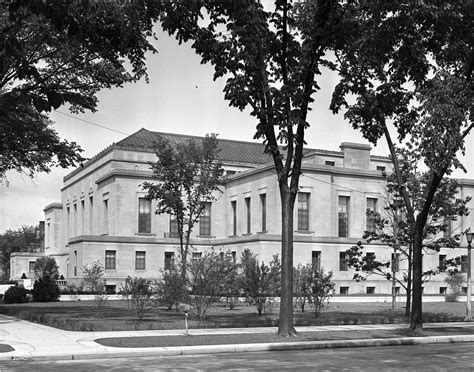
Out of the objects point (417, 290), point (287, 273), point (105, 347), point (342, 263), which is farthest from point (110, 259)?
point (105, 347)

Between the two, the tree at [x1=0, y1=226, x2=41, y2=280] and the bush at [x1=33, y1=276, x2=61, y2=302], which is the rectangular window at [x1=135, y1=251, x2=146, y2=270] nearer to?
the bush at [x1=33, y1=276, x2=61, y2=302]

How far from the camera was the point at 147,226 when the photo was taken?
3098 inches

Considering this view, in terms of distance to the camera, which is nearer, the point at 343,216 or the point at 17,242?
the point at 343,216

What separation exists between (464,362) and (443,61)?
39.5 feet

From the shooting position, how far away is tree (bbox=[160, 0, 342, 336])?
63.8 feet

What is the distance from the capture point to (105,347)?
679 inches

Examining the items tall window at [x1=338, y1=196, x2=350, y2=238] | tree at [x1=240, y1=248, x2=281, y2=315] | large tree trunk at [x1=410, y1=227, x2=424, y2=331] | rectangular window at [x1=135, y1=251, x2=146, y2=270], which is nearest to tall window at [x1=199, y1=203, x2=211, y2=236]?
rectangular window at [x1=135, y1=251, x2=146, y2=270]

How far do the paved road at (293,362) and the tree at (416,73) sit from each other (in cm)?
645

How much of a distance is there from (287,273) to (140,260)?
55817mm

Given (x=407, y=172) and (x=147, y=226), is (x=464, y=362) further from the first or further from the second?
(x=147, y=226)

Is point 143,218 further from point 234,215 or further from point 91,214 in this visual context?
point 91,214

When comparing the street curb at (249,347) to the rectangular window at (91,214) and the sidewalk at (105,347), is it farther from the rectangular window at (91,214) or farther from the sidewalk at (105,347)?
the rectangular window at (91,214)

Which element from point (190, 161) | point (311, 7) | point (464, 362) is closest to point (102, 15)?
point (311, 7)

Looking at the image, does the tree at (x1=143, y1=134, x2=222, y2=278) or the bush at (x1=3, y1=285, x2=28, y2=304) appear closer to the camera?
the tree at (x1=143, y1=134, x2=222, y2=278)
